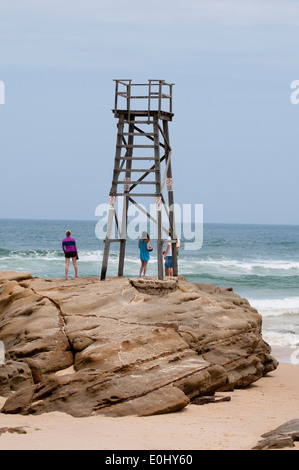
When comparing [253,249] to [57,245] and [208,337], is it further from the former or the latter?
[208,337]

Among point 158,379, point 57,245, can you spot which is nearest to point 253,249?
point 57,245

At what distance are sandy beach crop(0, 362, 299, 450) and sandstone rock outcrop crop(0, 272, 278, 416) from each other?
34 cm

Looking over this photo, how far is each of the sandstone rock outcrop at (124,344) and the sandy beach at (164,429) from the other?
344 mm

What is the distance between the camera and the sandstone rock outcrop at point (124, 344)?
10.0 m

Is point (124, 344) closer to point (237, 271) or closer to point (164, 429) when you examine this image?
point (164, 429)

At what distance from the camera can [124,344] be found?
37.1 ft

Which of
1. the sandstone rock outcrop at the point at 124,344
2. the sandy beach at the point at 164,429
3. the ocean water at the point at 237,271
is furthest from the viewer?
the ocean water at the point at 237,271

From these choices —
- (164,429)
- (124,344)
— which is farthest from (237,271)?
(164,429)

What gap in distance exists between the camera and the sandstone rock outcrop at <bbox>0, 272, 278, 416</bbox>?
10.0 m

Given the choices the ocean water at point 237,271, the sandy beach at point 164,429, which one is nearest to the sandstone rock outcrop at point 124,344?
the sandy beach at point 164,429

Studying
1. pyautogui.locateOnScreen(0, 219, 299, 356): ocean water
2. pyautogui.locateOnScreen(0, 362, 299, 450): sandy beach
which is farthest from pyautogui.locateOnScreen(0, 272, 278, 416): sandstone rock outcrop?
pyautogui.locateOnScreen(0, 219, 299, 356): ocean water

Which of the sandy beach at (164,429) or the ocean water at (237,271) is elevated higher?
the sandy beach at (164,429)

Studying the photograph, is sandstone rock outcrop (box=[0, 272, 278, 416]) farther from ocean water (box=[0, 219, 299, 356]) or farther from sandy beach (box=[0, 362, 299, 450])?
ocean water (box=[0, 219, 299, 356])

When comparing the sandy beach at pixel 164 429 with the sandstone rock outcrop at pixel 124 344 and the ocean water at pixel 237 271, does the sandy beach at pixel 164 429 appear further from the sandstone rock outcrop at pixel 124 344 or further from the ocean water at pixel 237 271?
the ocean water at pixel 237 271
